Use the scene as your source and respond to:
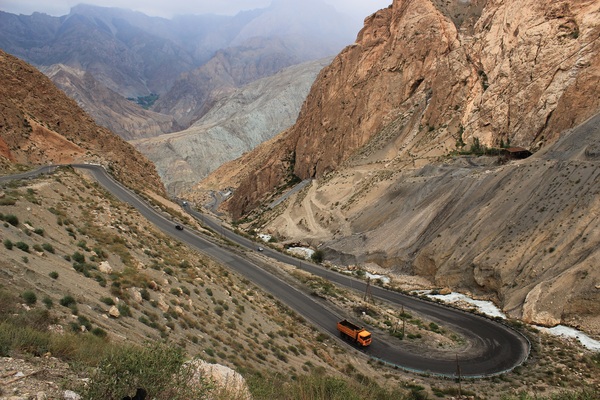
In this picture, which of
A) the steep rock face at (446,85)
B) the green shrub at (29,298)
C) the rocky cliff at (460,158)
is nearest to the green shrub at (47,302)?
the green shrub at (29,298)

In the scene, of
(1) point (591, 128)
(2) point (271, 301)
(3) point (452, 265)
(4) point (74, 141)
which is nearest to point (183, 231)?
(2) point (271, 301)

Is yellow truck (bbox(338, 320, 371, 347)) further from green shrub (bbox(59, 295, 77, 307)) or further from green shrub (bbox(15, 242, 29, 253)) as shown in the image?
green shrub (bbox(15, 242, 29, 253))

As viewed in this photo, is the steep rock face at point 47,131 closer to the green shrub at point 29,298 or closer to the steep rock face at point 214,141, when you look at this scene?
the green shrub at point 29,298

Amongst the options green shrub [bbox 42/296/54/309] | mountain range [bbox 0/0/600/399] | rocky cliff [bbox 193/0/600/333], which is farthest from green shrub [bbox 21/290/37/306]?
rocky cliff [bbox 193/0/600/333]

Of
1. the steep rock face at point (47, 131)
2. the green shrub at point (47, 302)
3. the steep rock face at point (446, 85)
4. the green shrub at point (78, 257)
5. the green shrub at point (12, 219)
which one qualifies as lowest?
the green shrub at point (78, 257)

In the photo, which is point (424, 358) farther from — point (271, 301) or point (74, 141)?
point (74, 141)
